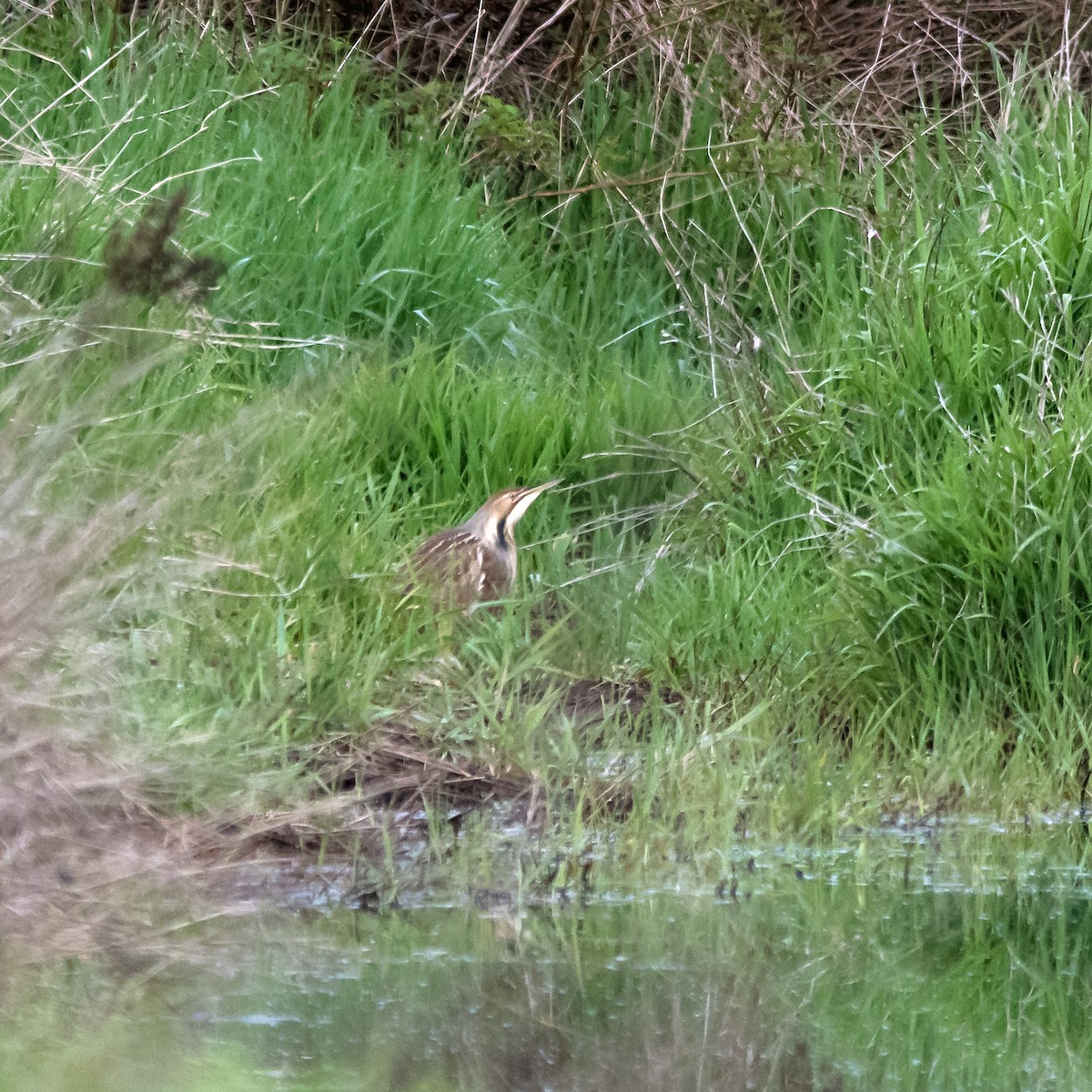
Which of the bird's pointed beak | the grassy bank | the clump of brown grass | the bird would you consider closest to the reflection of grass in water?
the clump of brown grass

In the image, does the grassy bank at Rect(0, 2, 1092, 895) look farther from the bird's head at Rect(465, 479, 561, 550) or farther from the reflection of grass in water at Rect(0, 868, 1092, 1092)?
the reflection of grass in water at Rect(0, 868, 1092, 1092)

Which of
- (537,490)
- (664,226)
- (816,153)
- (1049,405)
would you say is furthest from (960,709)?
(816,153)

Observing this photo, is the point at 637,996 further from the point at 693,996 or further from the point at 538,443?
the point at 538,443

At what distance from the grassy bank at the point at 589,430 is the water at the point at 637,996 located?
0.39m

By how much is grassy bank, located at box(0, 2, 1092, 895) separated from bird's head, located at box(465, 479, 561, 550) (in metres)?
0.19

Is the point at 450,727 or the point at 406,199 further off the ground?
the point at 406,199

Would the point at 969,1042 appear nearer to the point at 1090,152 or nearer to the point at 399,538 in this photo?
the point at 399,538

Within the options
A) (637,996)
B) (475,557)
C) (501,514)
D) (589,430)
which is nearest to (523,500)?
(501,514)

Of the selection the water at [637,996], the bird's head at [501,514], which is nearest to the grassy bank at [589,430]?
the bird's head at [501,514]

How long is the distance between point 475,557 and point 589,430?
107 cm

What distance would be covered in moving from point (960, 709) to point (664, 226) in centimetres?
271

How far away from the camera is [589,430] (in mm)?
6547

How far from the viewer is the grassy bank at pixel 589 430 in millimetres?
4684

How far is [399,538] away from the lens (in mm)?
5969
